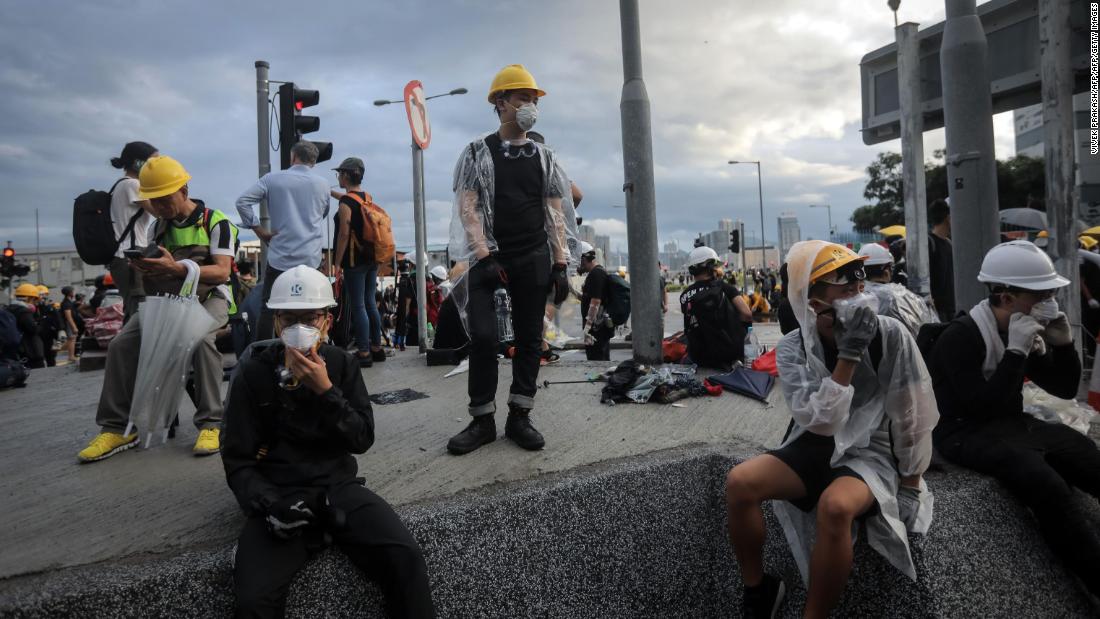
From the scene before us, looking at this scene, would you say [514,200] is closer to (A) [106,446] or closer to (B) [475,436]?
(B) [475,436]

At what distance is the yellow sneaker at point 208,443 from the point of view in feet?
10.9

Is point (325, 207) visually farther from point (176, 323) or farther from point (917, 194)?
point (917, 194)

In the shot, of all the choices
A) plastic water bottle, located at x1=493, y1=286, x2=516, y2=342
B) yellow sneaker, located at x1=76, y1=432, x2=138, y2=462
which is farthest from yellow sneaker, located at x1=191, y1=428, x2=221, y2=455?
plastic water bottle, located at x1=493, y1=286, x2=516, y2=342

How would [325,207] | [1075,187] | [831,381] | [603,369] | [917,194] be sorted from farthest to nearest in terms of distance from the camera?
[917,194], [603,369], [325,207], [1075,187], [831,381]

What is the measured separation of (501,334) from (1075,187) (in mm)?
4450

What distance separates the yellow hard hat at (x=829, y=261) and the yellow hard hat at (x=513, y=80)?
1.78 m

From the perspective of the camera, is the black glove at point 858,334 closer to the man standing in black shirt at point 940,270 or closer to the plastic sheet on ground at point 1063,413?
the plastic sheet on ground at point 1063,413

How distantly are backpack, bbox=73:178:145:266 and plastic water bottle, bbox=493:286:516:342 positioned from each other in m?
2.19

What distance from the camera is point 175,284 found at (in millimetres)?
3535

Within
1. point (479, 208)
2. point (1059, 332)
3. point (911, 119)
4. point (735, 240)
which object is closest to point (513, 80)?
point (479, 208)

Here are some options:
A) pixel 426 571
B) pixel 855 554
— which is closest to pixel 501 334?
pixel 426 571

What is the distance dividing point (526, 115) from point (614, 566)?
2302mm

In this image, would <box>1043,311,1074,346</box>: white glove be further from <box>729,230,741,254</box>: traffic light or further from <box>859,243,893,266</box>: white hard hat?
<box>729,230,741,254</box>: traffic light

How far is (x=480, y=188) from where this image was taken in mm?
3480
